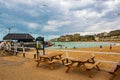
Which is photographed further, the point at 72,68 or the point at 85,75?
the point at 72,68

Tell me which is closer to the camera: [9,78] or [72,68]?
[9,78]

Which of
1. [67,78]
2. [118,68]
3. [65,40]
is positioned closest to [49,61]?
[67,78]

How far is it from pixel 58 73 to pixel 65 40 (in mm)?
152404

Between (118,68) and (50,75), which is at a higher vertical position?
(118,68)

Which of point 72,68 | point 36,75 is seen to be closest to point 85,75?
point 72,68

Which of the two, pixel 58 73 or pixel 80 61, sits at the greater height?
pixel 80 61

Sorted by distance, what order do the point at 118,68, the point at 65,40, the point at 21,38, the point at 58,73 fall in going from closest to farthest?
the point at 118,68 → the point at 58,73 → the point at 21,38 → the point at 65,40

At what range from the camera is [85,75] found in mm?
6215

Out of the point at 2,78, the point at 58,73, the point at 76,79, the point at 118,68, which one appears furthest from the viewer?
the point at 58,73

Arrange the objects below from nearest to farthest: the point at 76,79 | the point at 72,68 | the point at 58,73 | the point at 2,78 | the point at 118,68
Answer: the point at 118,68 < the point at 76,79 < the point at 2,78 < the point at 58,73 < the point at 72,68

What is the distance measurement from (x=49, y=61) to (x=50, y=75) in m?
1.33

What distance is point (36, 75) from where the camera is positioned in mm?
6508

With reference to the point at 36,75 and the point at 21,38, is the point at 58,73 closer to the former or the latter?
the point at 36,75

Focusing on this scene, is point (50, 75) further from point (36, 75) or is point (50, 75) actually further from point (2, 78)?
point (2, 78)
